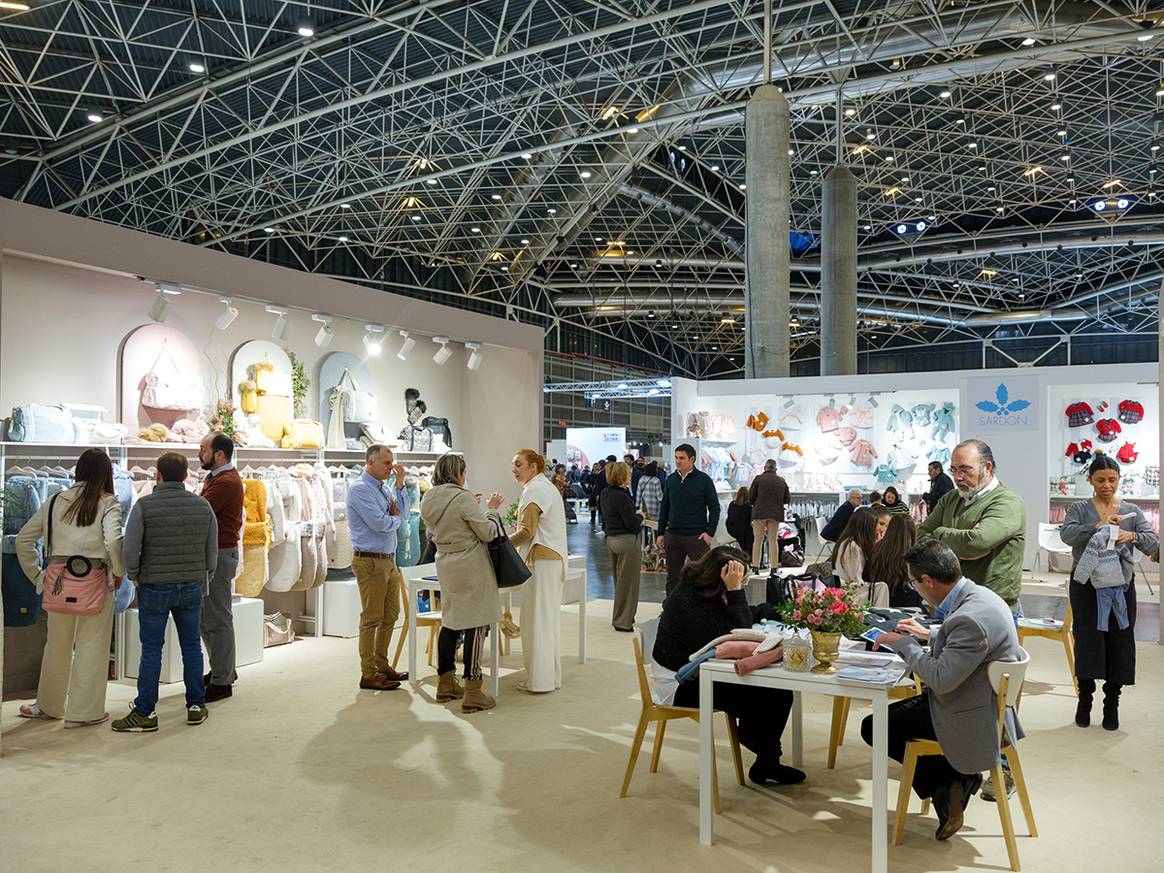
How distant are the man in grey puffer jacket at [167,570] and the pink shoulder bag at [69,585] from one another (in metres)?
0.26

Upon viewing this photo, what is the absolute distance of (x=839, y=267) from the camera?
16.8m

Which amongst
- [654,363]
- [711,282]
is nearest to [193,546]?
[711,282]

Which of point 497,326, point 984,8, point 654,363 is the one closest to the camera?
point 497,326

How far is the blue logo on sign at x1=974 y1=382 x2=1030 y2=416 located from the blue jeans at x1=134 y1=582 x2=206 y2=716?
33.7 ft

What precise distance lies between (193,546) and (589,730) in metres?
2.41

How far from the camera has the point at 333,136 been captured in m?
16.9

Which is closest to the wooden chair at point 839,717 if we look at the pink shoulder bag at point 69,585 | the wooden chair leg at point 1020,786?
the wooden chair leg at point 1020,786

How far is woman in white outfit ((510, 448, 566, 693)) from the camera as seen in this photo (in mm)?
5914

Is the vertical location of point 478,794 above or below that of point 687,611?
below

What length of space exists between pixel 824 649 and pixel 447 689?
9.51 feet

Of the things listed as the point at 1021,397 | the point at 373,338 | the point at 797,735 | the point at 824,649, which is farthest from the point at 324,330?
the point at 1021,397

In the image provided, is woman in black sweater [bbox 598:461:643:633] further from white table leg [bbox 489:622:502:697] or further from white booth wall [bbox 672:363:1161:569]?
white booth wall [bbox 672:363:1161:569]

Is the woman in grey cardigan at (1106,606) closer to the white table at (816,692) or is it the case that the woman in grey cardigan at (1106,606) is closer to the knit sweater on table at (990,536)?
the knit sweater on table at (990,536)

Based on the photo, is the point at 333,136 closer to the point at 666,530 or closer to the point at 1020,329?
the point at 666,530
